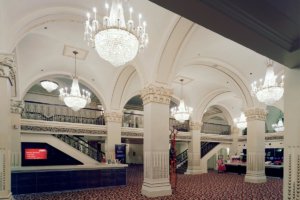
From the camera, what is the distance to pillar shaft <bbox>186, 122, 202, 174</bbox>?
553 inches

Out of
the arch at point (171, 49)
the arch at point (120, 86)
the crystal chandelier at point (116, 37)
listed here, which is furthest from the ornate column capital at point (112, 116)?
the crystal chandelier at point (116, 37)

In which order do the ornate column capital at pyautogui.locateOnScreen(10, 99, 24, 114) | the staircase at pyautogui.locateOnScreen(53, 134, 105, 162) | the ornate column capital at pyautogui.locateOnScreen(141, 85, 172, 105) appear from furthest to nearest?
the staircase at pyautogui.locateOnScreen(53, 134, 105, 162)
the ornate column capital at pyautogui.locateOnScreen(10, 99, 24, 114)
the ornate column capital at pyautogui.locateOnScreen(141, 85, 172, 105)

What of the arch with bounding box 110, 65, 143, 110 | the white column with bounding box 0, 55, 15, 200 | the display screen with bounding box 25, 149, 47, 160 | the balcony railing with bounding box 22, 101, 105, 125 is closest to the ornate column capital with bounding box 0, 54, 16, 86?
the white column with bounding box 0, 55, 15, 200

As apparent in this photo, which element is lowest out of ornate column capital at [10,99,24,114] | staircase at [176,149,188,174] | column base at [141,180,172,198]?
staircase at [176,149,188,174]

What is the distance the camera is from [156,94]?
7.01m

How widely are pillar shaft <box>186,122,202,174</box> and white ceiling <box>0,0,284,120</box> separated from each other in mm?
2345

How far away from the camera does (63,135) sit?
39.3 ft

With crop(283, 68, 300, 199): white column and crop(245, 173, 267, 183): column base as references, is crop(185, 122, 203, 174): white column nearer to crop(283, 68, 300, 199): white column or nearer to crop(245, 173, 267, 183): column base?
crop(245, 173, 267, 183): column base

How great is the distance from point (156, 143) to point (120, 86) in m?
4.97

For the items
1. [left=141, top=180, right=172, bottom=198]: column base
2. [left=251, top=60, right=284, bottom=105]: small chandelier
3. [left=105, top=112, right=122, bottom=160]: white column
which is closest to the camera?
[left=141, top=180, right=172, bottom=198]: column base

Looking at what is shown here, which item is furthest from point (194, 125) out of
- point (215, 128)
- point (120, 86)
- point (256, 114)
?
point (120, 86)

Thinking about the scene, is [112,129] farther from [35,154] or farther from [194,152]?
[194,152]

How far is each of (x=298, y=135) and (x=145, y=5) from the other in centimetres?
469

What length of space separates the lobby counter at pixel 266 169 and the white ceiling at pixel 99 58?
5077mm
